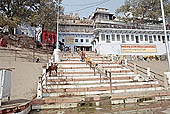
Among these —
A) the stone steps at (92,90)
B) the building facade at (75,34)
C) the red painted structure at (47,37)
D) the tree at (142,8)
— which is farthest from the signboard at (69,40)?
the stone steps at (92,90)

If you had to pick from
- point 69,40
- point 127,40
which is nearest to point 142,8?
point 127,40

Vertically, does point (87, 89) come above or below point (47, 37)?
below

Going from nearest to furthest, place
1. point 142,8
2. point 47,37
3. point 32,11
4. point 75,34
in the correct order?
point 32,11
point 47,37
point 142,8
point 75,34

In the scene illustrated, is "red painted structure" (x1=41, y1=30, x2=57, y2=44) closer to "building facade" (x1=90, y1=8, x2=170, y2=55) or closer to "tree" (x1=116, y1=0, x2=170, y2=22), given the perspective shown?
"building facade" (x1=90, y1=8, x2=170, y2=55)

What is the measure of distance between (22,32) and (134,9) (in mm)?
28658

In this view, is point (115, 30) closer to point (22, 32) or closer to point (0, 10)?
point (0, 10)

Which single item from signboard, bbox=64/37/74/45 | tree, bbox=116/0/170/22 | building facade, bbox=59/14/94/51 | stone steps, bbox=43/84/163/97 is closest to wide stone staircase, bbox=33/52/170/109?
stone steps, bbox=43/84/163/97

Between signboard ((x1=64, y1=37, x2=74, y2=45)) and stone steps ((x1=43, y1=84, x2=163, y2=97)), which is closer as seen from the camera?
stone steps ((x1=43, y1=84, x2=163, y2=97))

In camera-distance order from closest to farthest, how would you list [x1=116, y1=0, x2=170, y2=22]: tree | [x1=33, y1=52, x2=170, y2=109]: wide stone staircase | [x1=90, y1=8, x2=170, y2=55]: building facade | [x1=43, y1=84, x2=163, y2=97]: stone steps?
1. [x1=33, y1=52, x2=170, y2=109]: wide stone staircase
2. [x1=43, y1=84, x2=163, y2=97]: stone steps
3. [x1=90, y1=8, x2=170, y2=55]: building facade
4. [x1=116, y1=0, x2=170, y2=22]: tree

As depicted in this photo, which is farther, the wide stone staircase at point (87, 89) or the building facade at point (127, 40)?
the building facade at point (127, 40)

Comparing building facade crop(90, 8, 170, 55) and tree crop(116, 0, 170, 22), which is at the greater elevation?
tree crop(116, 0, 170, 22)

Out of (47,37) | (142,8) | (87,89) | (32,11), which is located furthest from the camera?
(142,8)

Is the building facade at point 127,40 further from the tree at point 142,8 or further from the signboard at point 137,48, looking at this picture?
the tree at point 142,8

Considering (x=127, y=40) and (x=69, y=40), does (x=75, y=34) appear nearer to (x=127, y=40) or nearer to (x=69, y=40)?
(x=69, y=40)
